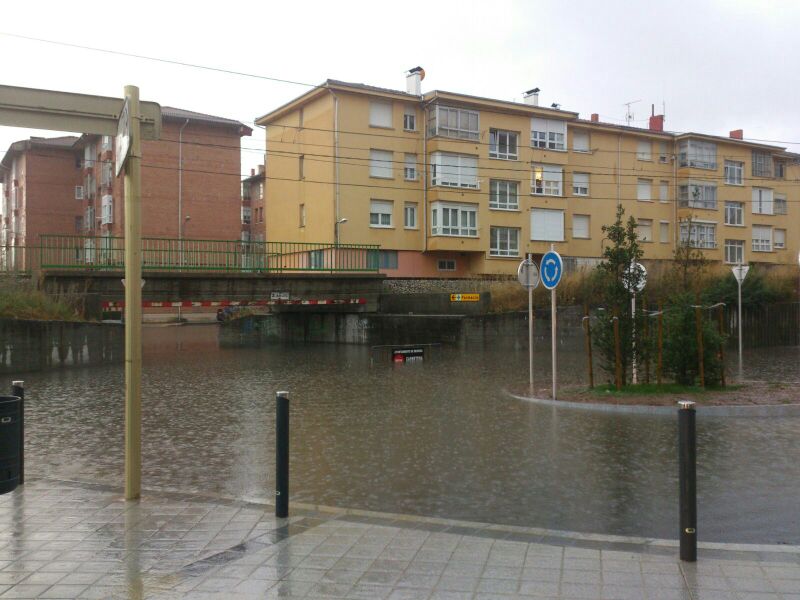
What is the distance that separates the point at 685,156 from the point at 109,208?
3946cm

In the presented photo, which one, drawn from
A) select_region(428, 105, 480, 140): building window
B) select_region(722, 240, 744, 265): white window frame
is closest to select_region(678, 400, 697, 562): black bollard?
select_region(428, 105, 480, 140): building window

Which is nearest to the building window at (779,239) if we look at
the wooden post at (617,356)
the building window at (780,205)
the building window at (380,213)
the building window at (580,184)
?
the building window at (780,205)

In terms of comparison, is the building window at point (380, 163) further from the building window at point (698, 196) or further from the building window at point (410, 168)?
the building window at point (698, 196)

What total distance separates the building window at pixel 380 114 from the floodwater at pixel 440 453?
2679cm

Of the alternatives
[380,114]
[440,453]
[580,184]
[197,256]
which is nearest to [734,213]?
[580,184]

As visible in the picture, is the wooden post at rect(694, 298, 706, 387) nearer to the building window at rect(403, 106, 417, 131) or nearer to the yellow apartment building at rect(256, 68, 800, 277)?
the yellow apartment building at rect(256, 68, 800, 277)

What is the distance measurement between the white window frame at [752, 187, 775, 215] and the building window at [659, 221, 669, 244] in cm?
794

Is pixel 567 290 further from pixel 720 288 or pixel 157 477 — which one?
pixel 157 477

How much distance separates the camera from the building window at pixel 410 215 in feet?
143

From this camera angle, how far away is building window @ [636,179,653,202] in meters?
51.6

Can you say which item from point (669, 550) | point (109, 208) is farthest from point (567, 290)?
point (109, 208)

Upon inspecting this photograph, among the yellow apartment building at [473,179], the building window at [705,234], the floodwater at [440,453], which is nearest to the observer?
the floodwater at [440,453]

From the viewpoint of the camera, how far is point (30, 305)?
890 inches

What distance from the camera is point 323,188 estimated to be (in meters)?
42.2
